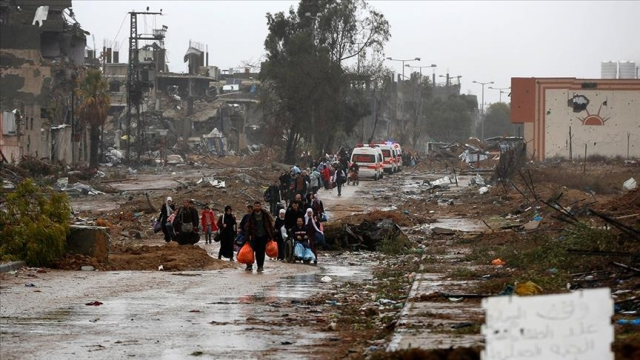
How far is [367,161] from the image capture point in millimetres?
67875

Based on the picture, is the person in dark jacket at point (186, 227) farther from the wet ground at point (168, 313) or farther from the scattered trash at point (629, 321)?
the scattered trash at point (629, 321)

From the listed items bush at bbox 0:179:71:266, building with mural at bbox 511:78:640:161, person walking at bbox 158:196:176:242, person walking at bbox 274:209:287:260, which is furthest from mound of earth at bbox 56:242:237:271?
building with mural at bbox 511:78:640:161

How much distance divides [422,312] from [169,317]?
3.18m

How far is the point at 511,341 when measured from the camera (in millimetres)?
5602

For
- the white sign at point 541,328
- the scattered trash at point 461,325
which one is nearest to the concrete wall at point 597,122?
the scattered trash at point 461,325

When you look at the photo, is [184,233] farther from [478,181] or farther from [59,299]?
Answer: [478,181]

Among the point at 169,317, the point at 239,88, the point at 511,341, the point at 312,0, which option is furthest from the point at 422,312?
the point at 239,88

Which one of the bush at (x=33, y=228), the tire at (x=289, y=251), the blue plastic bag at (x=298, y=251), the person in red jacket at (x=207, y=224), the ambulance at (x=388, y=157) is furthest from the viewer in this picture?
the ambulance at (x=388, y=157)

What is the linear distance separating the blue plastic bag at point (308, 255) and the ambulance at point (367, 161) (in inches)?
1684

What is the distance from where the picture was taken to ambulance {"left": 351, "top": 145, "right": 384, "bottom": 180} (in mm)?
67562

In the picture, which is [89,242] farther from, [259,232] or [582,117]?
[582,117]

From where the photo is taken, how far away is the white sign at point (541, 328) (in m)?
5.57

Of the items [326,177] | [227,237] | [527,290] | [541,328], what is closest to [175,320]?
[527,290]

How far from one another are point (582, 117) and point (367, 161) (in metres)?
24.0
